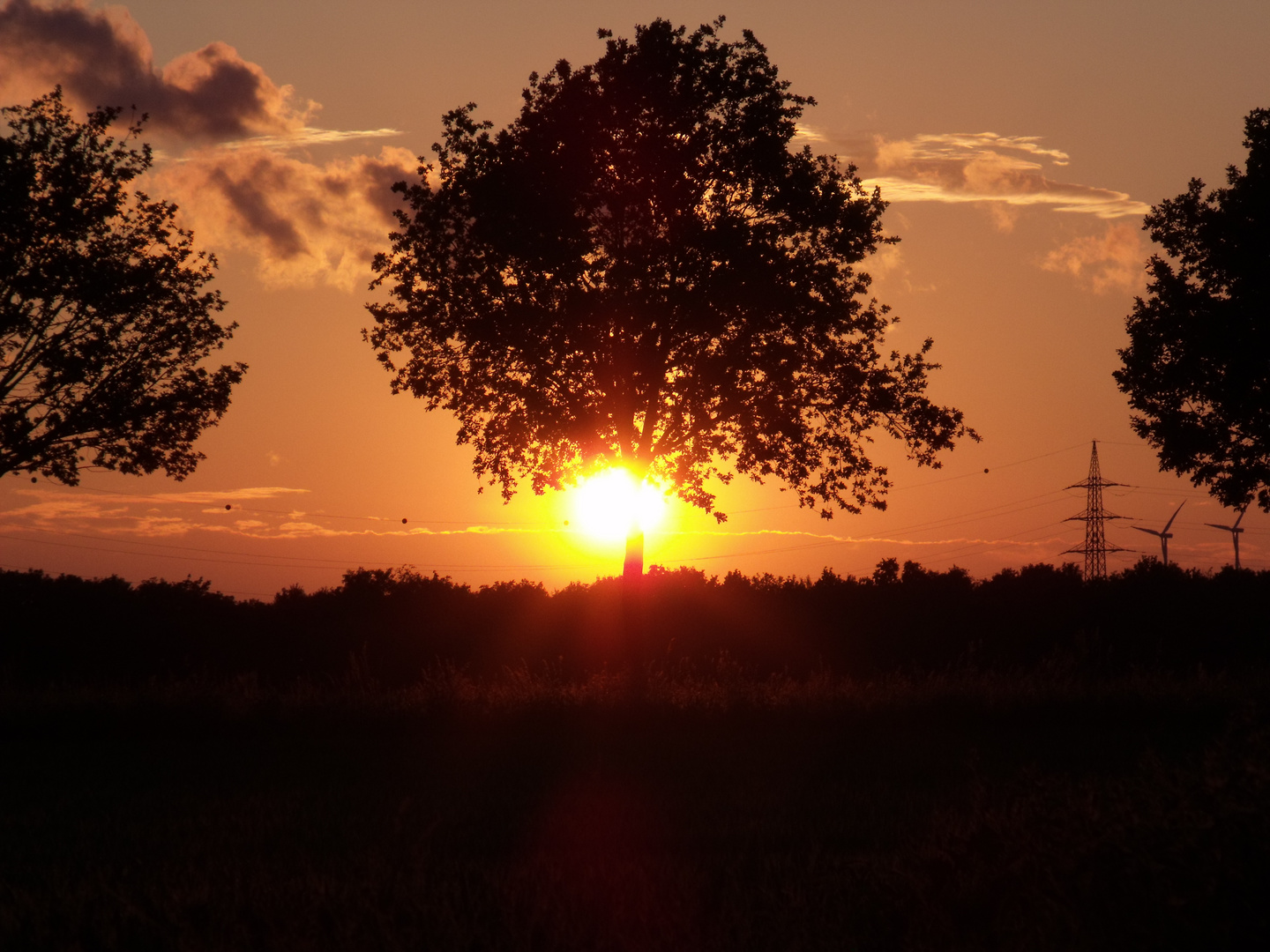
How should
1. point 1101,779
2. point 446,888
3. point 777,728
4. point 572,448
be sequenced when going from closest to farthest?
point 446,888 < point 1101,779 < point 777,728 < point 572,448

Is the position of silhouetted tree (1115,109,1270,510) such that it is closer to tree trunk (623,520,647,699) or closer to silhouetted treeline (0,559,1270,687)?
silhouetted treeline (0,559,1270,687)

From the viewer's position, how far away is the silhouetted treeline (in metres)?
32.8

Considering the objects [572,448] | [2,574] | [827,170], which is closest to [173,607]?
[2,574]

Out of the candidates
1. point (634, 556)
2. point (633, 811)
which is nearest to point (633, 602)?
point (634, 556)

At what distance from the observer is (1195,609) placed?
3975 cm

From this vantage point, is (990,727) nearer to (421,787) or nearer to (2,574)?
(421,787)

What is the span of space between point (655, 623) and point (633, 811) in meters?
28.4

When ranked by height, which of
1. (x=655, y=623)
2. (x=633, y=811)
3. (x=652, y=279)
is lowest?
Answer: (x=633, y=811)

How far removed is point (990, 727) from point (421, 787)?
9.07 m

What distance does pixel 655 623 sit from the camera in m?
39.3

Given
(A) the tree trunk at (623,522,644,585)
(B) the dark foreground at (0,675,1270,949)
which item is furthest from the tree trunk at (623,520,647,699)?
(B) the dark foreground at (0,675,1270,949)

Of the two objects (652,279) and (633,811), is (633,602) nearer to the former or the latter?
(652,279)

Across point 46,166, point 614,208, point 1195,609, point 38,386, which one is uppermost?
point 46,166

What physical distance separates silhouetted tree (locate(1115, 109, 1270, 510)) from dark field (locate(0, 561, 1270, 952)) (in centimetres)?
751
